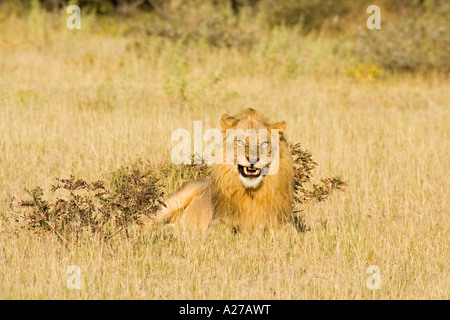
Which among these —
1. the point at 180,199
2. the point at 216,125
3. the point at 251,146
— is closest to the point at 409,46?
the point at 216,125

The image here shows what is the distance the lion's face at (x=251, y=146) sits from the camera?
269 inches

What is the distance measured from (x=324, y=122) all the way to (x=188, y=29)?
23.5 ft

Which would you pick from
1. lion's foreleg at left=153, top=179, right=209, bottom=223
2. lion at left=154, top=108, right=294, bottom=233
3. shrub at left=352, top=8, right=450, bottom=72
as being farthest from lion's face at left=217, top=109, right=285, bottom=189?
shrub at left=352, top=8, right=450, bottom=72

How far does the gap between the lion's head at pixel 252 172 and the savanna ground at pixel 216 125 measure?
0.86ft

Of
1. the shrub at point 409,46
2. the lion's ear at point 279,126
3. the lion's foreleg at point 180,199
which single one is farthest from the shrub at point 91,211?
the shrub at point 409,46

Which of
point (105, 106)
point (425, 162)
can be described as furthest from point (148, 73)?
point (425, 162)

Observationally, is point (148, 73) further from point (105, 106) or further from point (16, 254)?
point (16, 254)

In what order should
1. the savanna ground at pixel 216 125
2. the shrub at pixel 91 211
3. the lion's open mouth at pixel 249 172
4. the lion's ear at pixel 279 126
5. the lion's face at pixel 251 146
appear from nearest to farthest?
the savanna ground at pixel 216 125 → the lion's face at pixel 251 146 → the lion's open mouth at pixel 249 172 → the lion's ear at pixel 279 126 → the shrub at pixel 91 211

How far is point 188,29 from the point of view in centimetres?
1881

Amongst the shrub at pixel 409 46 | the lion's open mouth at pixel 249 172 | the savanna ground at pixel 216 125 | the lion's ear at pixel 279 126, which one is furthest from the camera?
Answer: the shrub at pixel 409 46

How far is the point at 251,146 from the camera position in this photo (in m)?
6.81

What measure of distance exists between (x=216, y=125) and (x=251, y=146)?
5336 mm

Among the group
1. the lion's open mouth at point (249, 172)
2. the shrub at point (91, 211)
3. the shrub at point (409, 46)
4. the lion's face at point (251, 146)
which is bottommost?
the shrub at point (91, 211)

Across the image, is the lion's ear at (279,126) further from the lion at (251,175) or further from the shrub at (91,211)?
the shrub at (91,211)
